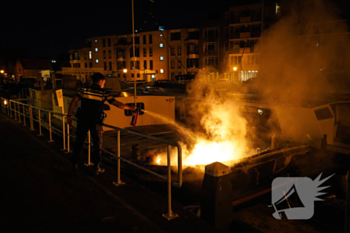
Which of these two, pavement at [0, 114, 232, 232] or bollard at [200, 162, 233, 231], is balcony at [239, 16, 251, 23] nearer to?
pavement at [0, 114, 232, 232]

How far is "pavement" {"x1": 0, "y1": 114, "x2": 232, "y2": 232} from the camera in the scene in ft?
10.5

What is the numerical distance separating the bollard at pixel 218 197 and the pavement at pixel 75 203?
14 cm

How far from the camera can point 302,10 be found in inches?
441

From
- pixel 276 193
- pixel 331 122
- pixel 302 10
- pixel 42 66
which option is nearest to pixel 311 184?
pixel 276 193

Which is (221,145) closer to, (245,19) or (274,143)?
(274,143)

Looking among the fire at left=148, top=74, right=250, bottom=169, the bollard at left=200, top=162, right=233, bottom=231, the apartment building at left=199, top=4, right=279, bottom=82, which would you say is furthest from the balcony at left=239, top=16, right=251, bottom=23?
the bollard at left=200, top=162, right=233, bottom=231

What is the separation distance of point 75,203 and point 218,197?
1953mm

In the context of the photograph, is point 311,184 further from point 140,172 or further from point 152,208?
point 152,208

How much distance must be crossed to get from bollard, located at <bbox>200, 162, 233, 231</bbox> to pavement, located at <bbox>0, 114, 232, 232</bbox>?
0.47 ft

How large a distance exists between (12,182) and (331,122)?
26.2 feet

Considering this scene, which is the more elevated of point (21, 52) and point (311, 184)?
point (21, 52)

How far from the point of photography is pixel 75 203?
3.74 metres

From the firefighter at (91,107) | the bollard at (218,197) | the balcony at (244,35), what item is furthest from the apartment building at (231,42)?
the bollard at (218,197)

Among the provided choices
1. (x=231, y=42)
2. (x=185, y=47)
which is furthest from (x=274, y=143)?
(x=185, y=47)
